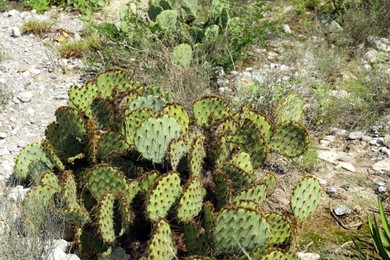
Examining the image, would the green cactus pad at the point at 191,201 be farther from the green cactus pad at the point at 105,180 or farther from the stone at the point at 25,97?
the stone at the point at 25,97

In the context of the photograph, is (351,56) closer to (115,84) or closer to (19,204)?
(115,84)

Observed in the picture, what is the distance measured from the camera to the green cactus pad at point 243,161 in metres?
3.80

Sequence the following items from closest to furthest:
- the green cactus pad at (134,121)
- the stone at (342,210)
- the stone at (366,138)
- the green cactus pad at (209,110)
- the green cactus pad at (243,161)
Result: the green cactus pad at (243,161), the green cactus pad at (134,121), the stone at (342,210), the green cactus pad at (209,110), the stone at (366,138)

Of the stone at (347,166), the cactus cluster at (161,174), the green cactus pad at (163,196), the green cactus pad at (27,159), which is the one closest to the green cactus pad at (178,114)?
the cactus cluster at (161,174)

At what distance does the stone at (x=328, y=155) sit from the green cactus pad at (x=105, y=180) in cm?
182

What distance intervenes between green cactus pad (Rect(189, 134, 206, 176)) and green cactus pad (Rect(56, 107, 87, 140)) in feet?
2.74

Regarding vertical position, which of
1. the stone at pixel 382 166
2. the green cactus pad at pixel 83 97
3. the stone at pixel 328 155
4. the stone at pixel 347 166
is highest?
the green cactus pad at pixel 83 97

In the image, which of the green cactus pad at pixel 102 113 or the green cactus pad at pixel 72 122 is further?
the green cactus pad at pixel 102 113

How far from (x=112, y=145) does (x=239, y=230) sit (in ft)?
3.97

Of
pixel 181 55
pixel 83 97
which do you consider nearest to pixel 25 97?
pixel 83 97

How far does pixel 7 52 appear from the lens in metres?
6.24

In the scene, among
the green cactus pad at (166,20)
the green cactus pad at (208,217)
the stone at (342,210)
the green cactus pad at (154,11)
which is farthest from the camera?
the green cactus pad at (154,11)

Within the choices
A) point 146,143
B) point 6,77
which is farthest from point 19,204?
point 6,77

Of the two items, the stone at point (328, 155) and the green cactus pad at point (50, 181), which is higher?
the green cactus pad at point (50, 181)
